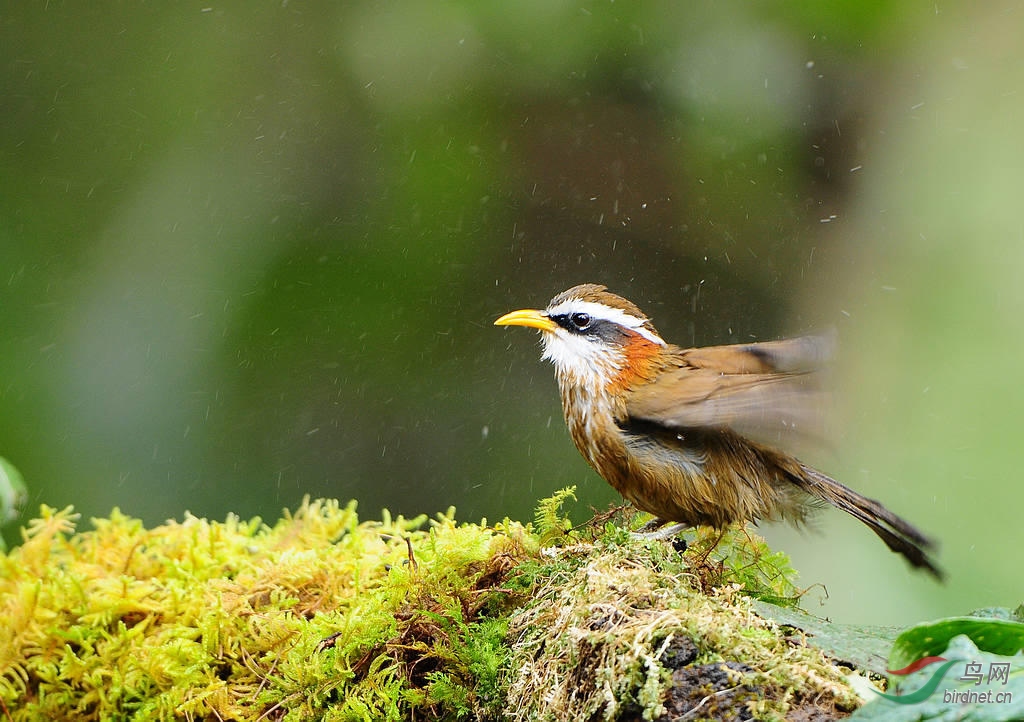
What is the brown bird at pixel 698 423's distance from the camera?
10.4ft

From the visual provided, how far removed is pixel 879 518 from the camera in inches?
129

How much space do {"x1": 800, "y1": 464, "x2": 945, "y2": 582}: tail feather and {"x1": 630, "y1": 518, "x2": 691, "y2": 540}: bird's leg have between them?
18.6 inches

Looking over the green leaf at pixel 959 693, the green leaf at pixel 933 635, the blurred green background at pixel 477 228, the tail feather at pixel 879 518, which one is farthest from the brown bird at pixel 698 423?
the blurred green background at pixel 477 228

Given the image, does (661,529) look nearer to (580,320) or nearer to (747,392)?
(747,392)

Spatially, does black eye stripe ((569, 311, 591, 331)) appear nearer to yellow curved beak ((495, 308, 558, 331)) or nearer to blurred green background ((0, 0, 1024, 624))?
yellow curved beak ((495, 308, 558, 331))

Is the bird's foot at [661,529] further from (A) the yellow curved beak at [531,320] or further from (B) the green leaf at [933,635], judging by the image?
(B) the green leaf at [933,635]

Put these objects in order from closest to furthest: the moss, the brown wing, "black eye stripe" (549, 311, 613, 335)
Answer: the moss < the brown wing < "black eye stripe" (549, 311, 613, 335)

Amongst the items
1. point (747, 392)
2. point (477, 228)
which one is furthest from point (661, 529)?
point (477, 228)

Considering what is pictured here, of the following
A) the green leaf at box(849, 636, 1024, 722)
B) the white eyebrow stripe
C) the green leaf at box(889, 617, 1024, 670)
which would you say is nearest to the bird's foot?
the white eyebrow stripe

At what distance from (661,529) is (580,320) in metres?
0.87

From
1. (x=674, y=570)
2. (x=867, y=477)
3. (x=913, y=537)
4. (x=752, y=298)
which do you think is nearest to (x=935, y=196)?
(x=752, y=298)

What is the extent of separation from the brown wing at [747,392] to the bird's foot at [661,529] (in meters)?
0.38

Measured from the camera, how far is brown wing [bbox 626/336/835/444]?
9.64 ft

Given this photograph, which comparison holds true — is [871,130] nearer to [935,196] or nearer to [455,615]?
[935,196]
